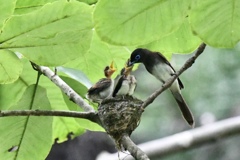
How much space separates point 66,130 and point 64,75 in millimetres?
199

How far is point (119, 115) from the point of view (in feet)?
4.20

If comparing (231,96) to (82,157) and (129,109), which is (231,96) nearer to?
(82,157)

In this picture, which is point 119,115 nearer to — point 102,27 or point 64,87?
point 64,87

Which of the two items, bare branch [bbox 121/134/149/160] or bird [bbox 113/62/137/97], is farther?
bird [bbox 113/62/137/97]

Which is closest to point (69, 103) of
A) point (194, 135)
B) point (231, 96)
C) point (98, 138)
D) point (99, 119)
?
point (99, 119)

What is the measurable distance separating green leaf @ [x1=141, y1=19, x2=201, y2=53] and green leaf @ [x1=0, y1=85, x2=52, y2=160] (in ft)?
1.05

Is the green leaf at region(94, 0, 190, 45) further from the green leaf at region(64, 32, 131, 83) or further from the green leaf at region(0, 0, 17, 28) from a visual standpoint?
the green leaf at region(64, 32, 131, 83)

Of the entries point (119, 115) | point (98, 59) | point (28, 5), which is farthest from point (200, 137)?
point (28, 5)

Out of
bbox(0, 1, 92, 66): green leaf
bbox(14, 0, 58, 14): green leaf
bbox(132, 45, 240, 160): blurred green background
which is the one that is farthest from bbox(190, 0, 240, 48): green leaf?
bbox(132, 45, 240, 160): blurred green background

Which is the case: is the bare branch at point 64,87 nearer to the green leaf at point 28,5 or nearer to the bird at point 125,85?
the green leaf at point 28,5

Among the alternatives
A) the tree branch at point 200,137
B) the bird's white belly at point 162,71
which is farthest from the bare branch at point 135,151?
the bird's white belly at point 162,71

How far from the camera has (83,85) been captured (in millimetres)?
1104

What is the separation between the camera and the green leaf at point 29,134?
976 millimetres

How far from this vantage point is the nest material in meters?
1.00
